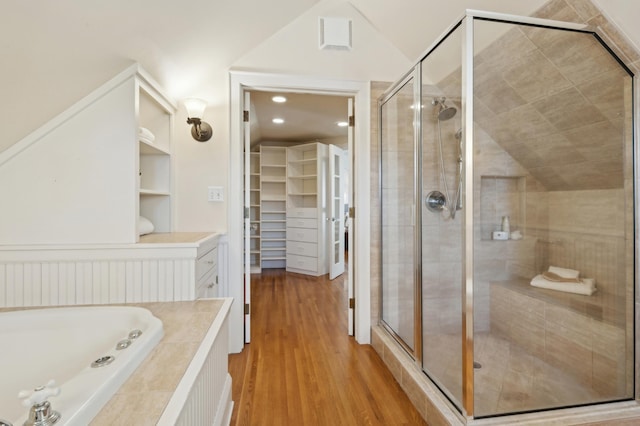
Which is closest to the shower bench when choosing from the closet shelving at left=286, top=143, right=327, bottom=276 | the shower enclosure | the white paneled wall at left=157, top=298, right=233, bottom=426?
the shower enclosure

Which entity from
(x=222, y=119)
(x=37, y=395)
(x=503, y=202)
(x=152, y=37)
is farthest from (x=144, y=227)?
(x=503, y=202)

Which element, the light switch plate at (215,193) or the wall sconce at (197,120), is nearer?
the wall sconce at (197,120)

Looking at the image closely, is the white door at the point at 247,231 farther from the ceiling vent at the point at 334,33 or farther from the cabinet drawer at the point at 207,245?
the ceiling vent at the point at 334,33

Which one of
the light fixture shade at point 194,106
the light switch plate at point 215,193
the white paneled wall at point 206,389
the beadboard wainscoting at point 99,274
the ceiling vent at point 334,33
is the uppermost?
the ceiling vent at point 334,33

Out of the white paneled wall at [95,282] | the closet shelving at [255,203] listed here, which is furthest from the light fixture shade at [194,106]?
the closet shelving at [255,203]

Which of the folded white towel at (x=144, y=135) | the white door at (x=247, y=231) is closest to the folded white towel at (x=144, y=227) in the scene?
the folded white towel at (x=144, y=135)

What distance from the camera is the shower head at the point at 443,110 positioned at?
1.75 meters

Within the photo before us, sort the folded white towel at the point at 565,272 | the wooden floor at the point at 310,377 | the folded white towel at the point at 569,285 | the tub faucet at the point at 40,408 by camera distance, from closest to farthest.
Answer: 1. the tub faucet at the point at 40,408
2. the wooden floor at the point at 310,377
3. the folded white towel at the point at 569,285
4. the folded white towel at the point at 565,272

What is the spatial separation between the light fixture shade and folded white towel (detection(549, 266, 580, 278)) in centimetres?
274

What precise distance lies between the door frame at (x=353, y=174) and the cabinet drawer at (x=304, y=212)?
2216 mm

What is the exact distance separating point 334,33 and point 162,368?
2.36 meters

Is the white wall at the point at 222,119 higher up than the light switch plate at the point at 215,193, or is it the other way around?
the white wall at the point at 222,119

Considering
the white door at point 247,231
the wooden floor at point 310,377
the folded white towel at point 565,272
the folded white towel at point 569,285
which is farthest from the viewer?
the white door at point 247,231

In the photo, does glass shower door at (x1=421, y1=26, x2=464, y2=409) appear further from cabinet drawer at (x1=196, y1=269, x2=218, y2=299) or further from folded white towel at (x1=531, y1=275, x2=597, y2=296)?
cabinet drawer at (x1=196, y1=269, x2=218, y2=299)
